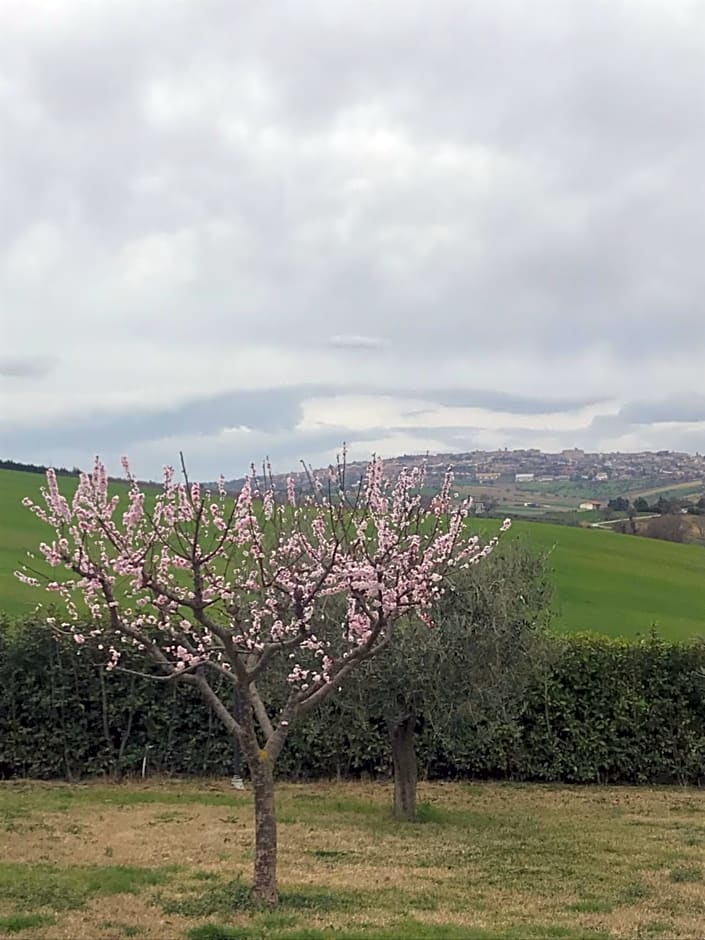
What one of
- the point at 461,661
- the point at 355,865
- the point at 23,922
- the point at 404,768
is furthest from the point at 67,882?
the point at 404,768

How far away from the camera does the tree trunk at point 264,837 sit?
289 inches

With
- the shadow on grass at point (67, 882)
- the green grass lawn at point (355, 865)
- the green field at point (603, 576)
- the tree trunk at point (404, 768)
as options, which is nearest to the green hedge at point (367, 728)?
the green grass lawn at point (355, 865)

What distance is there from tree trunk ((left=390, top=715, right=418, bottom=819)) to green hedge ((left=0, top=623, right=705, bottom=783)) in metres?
2.89

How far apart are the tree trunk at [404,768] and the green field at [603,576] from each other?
10.3 m

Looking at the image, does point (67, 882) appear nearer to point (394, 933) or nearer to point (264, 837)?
point (264, 837)

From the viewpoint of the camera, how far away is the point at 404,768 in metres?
12.7

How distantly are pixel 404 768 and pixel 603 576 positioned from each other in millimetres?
23771

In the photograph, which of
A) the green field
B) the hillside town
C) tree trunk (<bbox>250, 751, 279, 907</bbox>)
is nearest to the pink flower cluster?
tree trunk (<bbox>250, 751, 279, 907</bbox>)

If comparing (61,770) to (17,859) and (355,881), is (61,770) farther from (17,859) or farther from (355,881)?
(355,881)

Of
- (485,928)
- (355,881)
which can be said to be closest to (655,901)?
(485,928)

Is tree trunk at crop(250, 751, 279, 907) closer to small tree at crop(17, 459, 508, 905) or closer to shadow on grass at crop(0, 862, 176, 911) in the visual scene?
small tree at crop(17, 459, 508, 905)

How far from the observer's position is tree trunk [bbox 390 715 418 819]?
499 inches

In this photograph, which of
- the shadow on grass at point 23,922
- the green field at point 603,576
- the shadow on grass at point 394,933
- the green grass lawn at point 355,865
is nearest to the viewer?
the shadow on grass at point 394,933

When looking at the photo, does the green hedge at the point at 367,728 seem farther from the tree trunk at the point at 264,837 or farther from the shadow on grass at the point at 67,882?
the tree trunk at the point at 264,837
